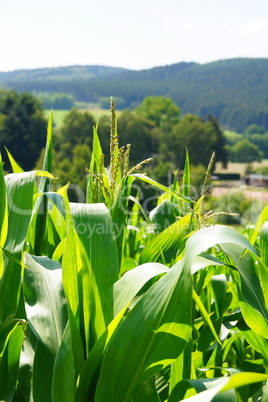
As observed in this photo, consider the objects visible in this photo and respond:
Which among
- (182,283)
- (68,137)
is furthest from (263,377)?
(68,137)

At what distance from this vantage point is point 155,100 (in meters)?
66.6

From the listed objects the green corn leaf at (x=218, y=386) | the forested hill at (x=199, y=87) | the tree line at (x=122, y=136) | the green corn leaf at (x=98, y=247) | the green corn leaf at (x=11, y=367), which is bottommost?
the tree line at (x=122, y=136)

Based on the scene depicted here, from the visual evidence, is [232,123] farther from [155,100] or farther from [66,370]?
[66,370]

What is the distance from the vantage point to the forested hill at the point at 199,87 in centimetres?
9219

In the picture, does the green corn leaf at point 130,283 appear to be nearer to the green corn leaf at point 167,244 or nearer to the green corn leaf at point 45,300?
the green corn leaf at point 45,300

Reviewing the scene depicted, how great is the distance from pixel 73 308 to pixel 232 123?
3661 inches

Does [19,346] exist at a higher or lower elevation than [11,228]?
lower

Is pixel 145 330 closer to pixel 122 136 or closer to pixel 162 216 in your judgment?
pixel 162 216

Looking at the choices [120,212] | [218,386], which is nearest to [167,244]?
[120,212]

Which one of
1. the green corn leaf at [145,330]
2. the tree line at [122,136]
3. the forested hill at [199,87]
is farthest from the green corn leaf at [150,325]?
the forested hill at [199,87]

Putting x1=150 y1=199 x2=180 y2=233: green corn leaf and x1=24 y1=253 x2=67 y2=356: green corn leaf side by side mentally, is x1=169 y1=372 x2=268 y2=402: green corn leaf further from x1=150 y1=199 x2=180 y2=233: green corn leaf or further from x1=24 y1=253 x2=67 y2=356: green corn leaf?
x1=150 y1=199 x2=180 y2=233: green corn leaf

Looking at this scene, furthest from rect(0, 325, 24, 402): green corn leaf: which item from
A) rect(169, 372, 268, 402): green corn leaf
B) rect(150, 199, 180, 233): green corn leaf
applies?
rect(150, 199, 180, 233): green corn leaf

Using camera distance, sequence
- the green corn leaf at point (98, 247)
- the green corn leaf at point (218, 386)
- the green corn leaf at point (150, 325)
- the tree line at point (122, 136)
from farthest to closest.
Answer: the tree line at point (122, 136) → the green corn leaf at point (98, 247) → the green corn leaf at point (150, 325) → the green corn leaf at point (218, 386)

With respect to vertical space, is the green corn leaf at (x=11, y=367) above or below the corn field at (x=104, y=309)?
below
